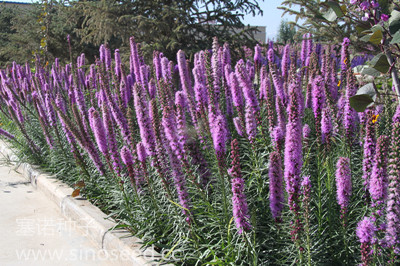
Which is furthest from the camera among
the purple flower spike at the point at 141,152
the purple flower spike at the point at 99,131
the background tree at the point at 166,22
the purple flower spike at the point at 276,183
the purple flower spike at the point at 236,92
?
the background tree at the point at 166,22

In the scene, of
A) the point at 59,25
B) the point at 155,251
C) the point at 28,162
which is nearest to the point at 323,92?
the point at 155,251

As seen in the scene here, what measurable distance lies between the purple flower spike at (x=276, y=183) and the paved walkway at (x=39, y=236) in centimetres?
183

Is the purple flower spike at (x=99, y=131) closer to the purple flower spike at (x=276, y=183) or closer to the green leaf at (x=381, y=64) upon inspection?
the purple flower spike at (x=276, y=183)

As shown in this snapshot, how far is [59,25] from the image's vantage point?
1608cm

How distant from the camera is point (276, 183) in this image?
2.42 metres

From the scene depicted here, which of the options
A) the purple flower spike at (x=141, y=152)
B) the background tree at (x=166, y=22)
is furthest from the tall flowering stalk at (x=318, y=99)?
the background tree at (x=166, y=22)

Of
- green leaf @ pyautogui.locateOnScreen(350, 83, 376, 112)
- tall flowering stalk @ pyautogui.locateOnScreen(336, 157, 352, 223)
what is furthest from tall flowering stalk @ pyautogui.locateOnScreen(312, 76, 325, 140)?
green leaf @ pyautogui.locateOnScreen(350, 83, 376, 112)

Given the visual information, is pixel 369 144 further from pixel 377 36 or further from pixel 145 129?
pixel 145 129

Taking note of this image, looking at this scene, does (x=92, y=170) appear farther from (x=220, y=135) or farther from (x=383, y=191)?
(x=383, y=191)

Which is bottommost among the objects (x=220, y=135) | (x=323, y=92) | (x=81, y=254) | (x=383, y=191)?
(x=81, y=254)

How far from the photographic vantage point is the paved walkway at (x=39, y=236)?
3.57 m

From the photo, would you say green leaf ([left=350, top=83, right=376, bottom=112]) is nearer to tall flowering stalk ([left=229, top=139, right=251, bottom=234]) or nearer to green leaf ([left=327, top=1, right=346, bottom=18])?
green leaf ([left=327, top=1, right=346, bottom=18])

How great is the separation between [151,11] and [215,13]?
1.94m

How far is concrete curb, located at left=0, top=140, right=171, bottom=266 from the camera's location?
3.14 metres
